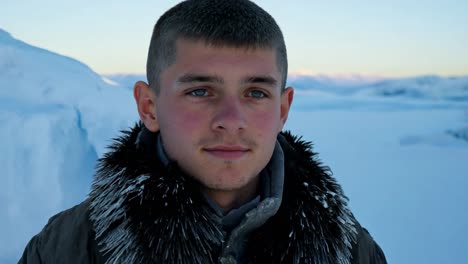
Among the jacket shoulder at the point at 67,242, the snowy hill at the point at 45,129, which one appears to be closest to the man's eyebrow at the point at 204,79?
the jacket shoulder at the point at 67,242

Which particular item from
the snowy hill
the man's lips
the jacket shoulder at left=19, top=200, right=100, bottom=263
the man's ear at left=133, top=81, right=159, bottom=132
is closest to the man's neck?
the man's lips

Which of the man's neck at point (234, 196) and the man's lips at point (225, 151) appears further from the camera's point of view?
the man's neck at point (234, 196)

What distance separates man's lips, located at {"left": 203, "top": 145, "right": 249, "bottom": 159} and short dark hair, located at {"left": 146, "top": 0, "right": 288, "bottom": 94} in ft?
0.90

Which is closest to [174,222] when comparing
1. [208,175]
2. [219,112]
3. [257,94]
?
[208,175]

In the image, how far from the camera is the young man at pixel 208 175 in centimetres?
119

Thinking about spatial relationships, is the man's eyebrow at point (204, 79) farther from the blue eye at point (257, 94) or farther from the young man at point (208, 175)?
the blue eye at point (257, 94)

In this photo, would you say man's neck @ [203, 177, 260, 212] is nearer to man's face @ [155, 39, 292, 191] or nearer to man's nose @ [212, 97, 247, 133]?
man's face @ [155, 39, 292, 191]

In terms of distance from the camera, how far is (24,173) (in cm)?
300

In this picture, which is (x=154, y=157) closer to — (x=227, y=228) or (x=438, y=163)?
(x=227, y=228)

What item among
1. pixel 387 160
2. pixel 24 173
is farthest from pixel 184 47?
pixel 387 160

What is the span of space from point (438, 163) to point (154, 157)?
4.62 meters

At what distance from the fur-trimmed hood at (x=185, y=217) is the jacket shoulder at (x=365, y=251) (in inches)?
2.0

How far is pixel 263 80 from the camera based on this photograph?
126 cm

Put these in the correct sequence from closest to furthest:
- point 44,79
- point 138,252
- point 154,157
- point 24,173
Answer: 1. point 138,252
2. point 154,157
3. point 24,173
4. point 44,79
